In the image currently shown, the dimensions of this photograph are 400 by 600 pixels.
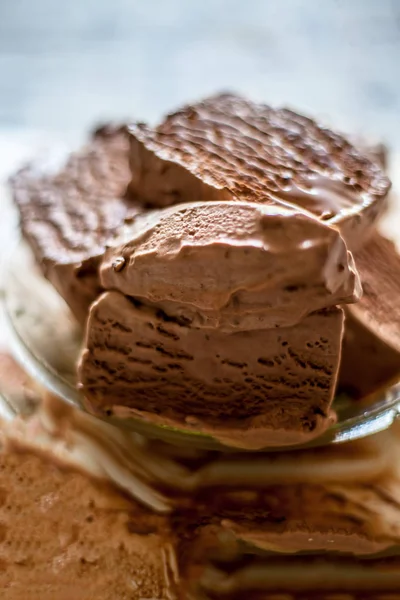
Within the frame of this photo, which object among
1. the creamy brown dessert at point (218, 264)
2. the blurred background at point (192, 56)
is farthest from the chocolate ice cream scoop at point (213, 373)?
the blurred background at point (192, 56)

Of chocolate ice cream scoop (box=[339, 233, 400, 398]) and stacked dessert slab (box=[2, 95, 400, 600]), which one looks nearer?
stacked dessert slab (box=[2, 95, 400, 600])

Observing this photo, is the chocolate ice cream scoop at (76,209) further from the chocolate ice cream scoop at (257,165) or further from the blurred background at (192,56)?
the blurred background at (192,56)

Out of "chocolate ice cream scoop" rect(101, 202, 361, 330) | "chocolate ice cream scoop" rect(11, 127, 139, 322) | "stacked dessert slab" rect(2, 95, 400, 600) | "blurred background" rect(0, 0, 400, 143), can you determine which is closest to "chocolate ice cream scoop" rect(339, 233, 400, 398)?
"stacked dessert slab" rect(2, 95, 400, 600)

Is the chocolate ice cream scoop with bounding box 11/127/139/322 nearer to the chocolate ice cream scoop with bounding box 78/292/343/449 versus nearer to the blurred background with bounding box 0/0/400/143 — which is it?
the chocolate ice cream scoop with bounding box 78/292/343/449

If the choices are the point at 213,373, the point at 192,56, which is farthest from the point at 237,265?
the point at 192,56

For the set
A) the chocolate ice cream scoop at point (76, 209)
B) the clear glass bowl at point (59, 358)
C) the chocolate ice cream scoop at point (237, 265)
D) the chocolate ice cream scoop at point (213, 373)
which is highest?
the chocolate ice cream scoop at point (237, 265)

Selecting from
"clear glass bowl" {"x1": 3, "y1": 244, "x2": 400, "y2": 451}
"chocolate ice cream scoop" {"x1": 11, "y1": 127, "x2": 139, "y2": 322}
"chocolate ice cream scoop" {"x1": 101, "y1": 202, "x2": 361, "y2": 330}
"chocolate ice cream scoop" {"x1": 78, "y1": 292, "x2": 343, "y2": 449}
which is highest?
"chocolate ice cream scoop" {"x1": 101, "y1": 202, "x2": 361, "y2": 330}
